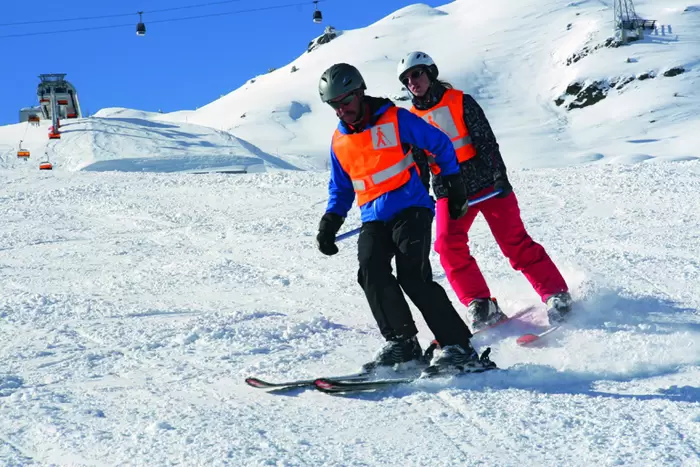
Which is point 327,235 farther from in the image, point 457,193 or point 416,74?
point 416,74

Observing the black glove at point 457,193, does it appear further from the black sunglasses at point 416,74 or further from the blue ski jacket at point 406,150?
the black sunglasses at point 416,74

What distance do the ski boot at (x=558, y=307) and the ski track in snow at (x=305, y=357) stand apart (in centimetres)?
11

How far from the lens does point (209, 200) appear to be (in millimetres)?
11781

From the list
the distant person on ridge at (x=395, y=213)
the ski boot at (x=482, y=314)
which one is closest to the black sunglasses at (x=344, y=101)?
the distant person on ridge at (x=395, y=213)

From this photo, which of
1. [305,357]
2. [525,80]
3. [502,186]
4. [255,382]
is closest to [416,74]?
[502,186]

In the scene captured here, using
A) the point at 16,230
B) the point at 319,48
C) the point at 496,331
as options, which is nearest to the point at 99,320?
the point at 496,331

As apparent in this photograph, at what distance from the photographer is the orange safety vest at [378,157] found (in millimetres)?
3969

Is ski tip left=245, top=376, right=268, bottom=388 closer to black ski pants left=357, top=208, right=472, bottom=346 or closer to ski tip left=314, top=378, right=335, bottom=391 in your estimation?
ski tip left=314, top=378, right=335, bottom=391

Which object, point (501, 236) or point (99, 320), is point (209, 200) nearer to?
point (99, 320)

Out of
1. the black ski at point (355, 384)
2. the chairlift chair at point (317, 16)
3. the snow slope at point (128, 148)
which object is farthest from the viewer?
the chairlift chair at point (317, 16)

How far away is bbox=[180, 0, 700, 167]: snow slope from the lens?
54.6m

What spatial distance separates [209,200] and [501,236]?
7.43 metres

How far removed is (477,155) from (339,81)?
1.46m

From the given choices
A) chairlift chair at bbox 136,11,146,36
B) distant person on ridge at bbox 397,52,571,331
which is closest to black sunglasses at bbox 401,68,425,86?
distant person on ridge at bbox 397,52,571,331
